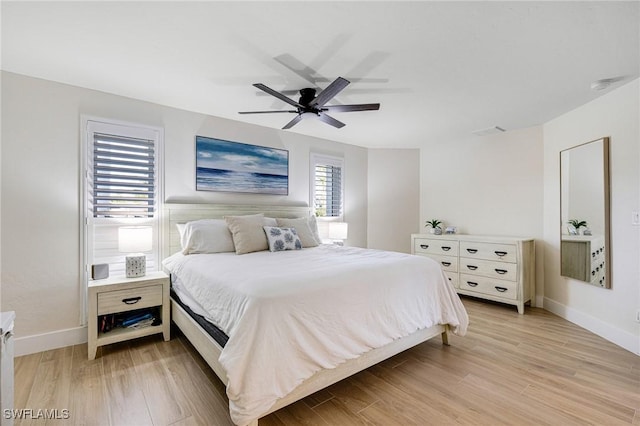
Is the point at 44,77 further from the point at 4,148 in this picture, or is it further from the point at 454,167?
the point at 454,167

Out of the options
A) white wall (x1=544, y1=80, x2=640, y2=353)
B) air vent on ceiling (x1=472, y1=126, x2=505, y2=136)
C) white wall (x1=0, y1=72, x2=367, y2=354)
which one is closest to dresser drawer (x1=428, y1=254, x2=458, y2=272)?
white wall (x1=544, y1=80, x2=640, y2=353)

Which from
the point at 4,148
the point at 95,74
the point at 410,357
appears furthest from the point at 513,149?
the point at 4,148

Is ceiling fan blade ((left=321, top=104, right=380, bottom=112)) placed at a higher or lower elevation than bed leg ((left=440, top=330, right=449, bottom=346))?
higher

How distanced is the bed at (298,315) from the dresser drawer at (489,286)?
147 cm

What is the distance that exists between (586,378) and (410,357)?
1222 millimetres

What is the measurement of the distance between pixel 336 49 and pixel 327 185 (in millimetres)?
2704

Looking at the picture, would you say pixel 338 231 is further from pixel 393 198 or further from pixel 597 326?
pixel 597 326

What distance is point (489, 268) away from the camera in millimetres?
3770

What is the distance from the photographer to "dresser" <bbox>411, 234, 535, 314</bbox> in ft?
11.6

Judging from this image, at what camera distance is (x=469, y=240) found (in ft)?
13.0

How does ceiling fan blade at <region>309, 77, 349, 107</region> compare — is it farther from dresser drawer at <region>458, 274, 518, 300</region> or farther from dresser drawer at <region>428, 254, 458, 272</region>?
dresser drawer at <region>458, 274, 518, 300</region>

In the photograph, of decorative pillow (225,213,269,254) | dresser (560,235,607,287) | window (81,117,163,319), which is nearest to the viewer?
window (81,117,163,319)

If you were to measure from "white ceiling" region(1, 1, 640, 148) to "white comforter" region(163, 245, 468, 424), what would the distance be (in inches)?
62.1

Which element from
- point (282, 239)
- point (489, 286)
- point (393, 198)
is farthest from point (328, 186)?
point (489, 286)
